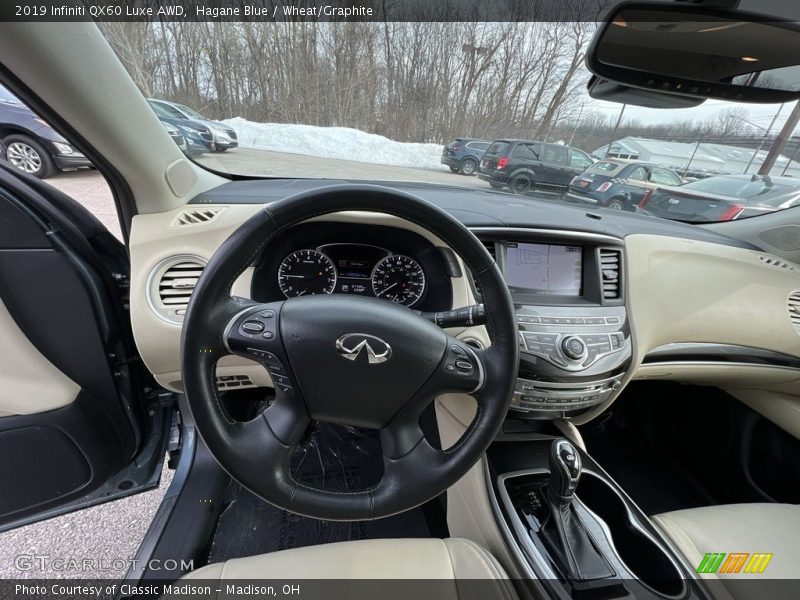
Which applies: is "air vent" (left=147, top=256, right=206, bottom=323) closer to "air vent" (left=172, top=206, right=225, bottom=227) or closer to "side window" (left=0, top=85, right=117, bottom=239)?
"air vent" (left=172, top=206, right=225, bottom=227)

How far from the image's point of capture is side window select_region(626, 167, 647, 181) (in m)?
1.86

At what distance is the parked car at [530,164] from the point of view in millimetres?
1779

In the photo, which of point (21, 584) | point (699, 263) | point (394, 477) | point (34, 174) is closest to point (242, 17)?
point (34, 174)

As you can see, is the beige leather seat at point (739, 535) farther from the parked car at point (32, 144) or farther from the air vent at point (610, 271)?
the parked car at point (32, 144)

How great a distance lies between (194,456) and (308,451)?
0.51m

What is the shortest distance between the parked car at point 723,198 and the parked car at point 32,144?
245 centimetres

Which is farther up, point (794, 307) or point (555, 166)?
point (555, 166)

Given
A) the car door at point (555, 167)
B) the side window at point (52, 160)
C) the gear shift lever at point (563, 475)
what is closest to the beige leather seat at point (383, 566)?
the gear shift lever at point (563, 475)

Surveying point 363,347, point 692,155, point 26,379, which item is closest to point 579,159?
point 692,155

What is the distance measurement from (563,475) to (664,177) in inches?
61.8

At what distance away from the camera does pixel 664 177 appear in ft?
6.32

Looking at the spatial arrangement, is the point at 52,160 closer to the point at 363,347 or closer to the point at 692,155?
the point at 363,347

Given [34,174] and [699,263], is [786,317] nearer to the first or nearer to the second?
[699,263]

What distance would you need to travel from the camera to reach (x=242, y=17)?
1362 mm
